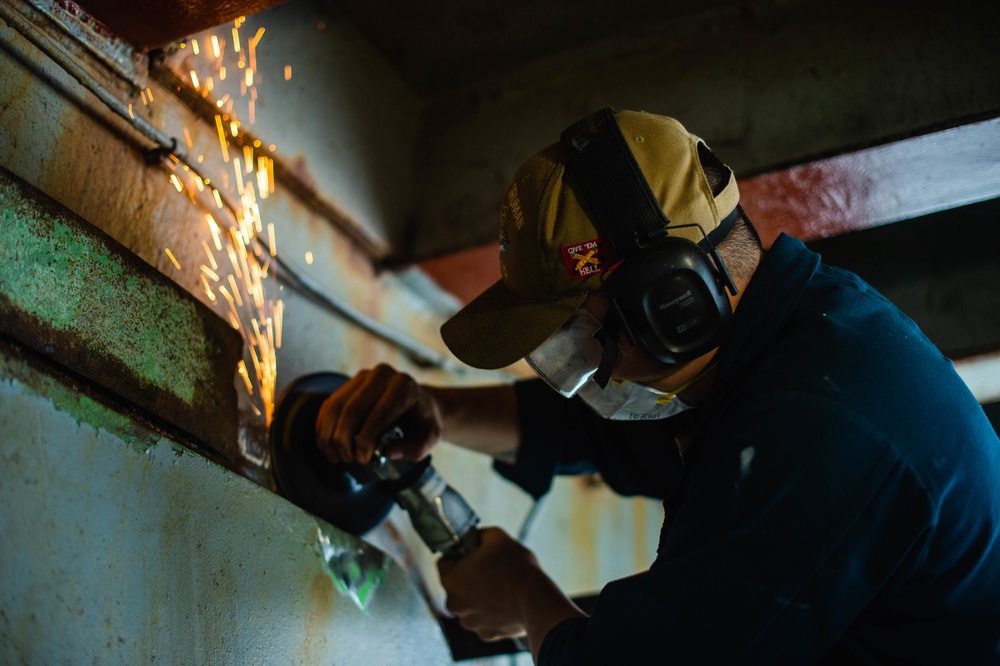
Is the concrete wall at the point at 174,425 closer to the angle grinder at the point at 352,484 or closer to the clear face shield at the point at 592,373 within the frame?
the angle grinder at the point at 352,484

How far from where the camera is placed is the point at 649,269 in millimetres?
1309

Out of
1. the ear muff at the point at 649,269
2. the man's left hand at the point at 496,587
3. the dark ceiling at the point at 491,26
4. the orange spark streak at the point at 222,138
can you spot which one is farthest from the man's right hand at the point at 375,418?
the dark ceiling at the point at 491,26

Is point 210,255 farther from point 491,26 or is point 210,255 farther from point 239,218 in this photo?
point 491,26

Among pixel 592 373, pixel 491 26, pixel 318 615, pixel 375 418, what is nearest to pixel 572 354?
pixel 592 373

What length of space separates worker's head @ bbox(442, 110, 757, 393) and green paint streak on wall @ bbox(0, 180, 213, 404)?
47 centimetres

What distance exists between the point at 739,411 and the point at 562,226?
→ 39cm

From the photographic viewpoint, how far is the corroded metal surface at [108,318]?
45.6 inches

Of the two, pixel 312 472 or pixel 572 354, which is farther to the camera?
pixel 312 472

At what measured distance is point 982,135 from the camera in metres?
1.94

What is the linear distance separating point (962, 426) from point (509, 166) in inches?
55.6

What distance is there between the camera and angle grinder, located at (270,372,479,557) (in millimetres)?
1791

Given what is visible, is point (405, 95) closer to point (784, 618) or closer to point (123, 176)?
point (123, 176)

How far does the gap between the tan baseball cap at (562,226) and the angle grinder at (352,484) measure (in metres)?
0.47

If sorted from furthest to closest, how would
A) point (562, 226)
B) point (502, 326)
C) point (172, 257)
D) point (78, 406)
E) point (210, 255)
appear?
point (210, 255) → point (172, 257) → point (502, 326) → point (562, 226) → point (78, 406)
